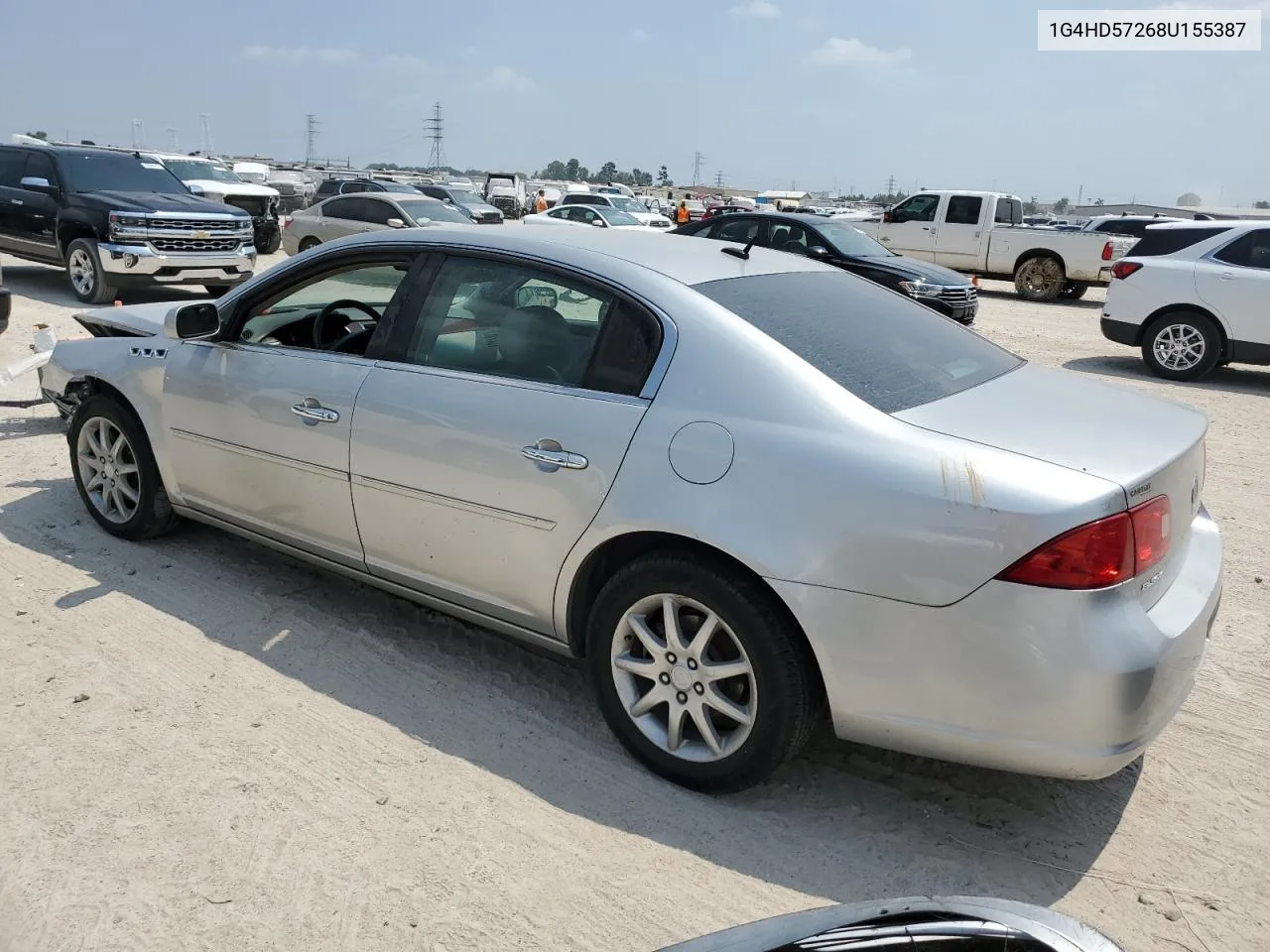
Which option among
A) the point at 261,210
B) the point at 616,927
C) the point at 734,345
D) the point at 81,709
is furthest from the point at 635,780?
the point at 261,210

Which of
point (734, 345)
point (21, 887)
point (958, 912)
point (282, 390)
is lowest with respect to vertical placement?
point (21, 887)

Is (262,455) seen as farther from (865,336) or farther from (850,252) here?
(850,252)

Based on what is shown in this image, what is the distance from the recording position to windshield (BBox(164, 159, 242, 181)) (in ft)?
68.9

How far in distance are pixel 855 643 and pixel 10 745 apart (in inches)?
105

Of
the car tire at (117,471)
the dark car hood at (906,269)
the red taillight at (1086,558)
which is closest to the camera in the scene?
the red taillight at (1086,558)

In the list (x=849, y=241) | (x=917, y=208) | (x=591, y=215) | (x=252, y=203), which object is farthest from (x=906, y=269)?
(x=252, y=203)

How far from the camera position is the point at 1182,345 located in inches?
421

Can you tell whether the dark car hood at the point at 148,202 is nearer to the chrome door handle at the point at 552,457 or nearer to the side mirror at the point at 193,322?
the side mirror at the point at 193,322

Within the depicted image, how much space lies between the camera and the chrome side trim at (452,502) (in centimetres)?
326

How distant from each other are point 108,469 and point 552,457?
9.16ft

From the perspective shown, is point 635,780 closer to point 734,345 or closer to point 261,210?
point 734,345

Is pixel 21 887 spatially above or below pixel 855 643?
below

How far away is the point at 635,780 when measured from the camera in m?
3.18

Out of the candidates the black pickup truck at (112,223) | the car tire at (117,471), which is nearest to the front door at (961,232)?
the black pickup truck at (112,223)
